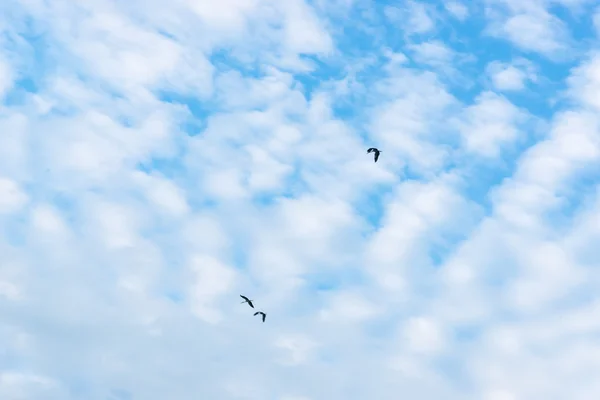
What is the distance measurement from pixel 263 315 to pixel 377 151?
59870mm

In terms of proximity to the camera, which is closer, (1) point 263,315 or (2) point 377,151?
(2) point 377,151

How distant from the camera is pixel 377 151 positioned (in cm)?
3581

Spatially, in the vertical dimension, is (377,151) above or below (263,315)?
above

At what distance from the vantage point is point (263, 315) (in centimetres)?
5972
